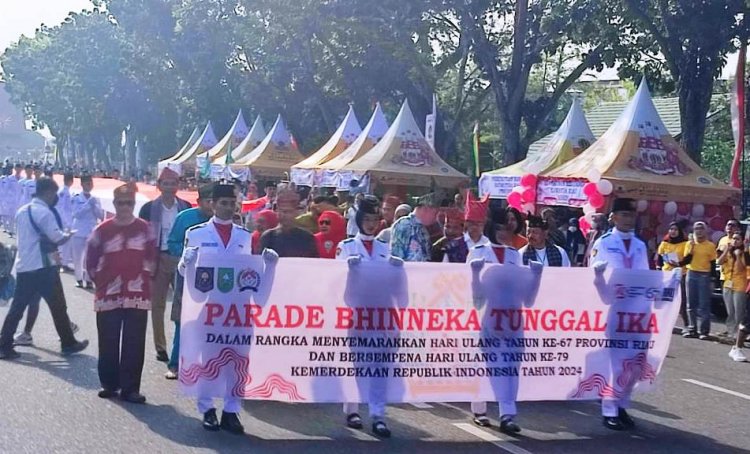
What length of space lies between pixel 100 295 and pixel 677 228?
33.1 ft

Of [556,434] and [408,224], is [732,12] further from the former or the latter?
[556,434]

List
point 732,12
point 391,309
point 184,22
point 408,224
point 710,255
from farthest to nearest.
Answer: point 184,22
point 732,12
point 710,255
point 408,224
point 391,309

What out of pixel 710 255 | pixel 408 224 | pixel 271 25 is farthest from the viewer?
pixel 271 25

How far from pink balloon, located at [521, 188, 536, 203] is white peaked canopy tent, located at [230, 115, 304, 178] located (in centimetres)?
1543

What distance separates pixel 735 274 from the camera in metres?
14.8

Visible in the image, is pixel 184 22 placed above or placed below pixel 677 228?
above

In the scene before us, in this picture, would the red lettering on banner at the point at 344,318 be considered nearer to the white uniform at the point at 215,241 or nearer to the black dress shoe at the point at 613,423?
the white uniform at the point at 215,241

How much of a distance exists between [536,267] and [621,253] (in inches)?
32.0

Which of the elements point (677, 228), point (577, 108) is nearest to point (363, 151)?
point (577, 108)

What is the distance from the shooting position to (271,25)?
3766cm

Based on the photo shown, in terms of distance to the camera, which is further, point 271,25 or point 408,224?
point 271,25

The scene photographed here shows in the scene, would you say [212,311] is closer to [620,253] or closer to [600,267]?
[600,267]

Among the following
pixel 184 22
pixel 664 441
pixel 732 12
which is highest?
pixel 184 22

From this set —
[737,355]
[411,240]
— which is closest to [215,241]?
[411,240]
